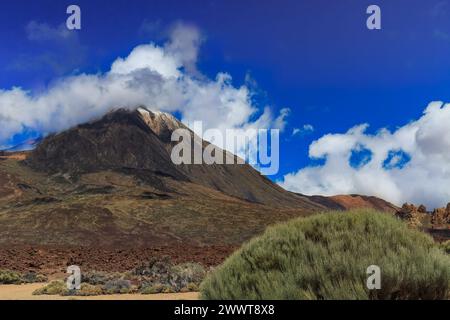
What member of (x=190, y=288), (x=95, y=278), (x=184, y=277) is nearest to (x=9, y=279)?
(x=95, y=278)

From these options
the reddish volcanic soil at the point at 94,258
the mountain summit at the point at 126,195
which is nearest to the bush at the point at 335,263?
the reddish volcanic soil at the point at 94,258

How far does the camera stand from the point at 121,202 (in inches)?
2817

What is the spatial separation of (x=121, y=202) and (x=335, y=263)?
65.7m

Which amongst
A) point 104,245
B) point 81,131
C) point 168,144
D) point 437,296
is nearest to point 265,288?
point 437,296

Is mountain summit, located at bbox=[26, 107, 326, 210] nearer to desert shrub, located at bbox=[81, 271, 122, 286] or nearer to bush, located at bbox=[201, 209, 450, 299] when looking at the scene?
desert shrub, located at bbox=[81, 271, 122, 286]

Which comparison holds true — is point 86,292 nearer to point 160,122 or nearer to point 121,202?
point 121,202

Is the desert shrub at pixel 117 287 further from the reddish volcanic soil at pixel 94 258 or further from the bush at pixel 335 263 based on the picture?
the bush at pixel 335 263

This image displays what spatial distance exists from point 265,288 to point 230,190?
12502cm

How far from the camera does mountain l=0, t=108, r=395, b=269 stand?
140ft

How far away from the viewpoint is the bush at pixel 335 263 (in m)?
7.64

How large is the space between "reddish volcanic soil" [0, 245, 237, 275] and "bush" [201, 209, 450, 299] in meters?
18.3

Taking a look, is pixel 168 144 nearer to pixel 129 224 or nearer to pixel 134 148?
pixel 134 148

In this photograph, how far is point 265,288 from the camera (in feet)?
25.4
